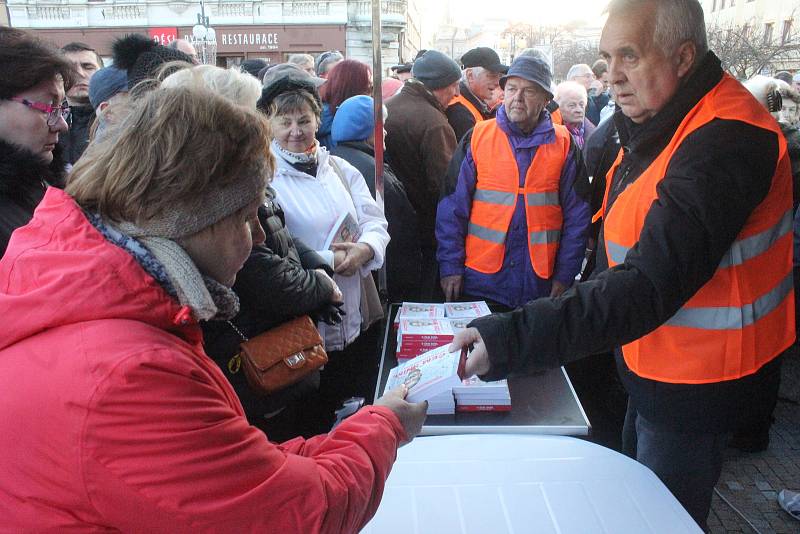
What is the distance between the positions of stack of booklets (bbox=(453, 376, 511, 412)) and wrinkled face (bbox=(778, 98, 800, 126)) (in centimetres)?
312

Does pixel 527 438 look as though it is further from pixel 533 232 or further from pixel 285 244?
pixel 533 232

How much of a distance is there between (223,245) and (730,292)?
132 centimetres

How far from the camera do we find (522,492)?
4.94 feet

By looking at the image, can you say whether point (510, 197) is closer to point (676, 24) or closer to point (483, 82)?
point (676, 24)

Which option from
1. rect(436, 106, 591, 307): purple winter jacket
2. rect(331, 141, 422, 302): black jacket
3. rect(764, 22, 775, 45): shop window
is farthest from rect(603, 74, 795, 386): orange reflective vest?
rect(764, 22, 775, 45): shop window

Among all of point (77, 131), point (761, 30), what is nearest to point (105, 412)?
point (77, 131)

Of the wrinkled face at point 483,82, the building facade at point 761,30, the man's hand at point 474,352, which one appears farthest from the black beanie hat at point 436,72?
the building facade at point 761,30

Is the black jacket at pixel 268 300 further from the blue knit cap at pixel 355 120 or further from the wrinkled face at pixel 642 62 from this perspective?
the wrinkled face at pixel 642 62

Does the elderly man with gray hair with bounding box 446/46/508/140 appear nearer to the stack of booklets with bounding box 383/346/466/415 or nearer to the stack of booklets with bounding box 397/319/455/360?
the stack of booklets with bounding box 397/319/455/360

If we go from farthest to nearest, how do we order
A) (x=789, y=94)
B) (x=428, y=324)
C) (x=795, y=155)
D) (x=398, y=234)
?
(x=789, y=94)
(x=398, y=234)
(x=795, y=155)
(x=428, y=324)

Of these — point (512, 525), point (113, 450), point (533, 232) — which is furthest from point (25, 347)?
point (533, 232)

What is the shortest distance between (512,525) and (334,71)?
11.2 feet

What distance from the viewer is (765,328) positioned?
5.55 ft

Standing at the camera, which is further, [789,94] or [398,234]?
[789,94]
